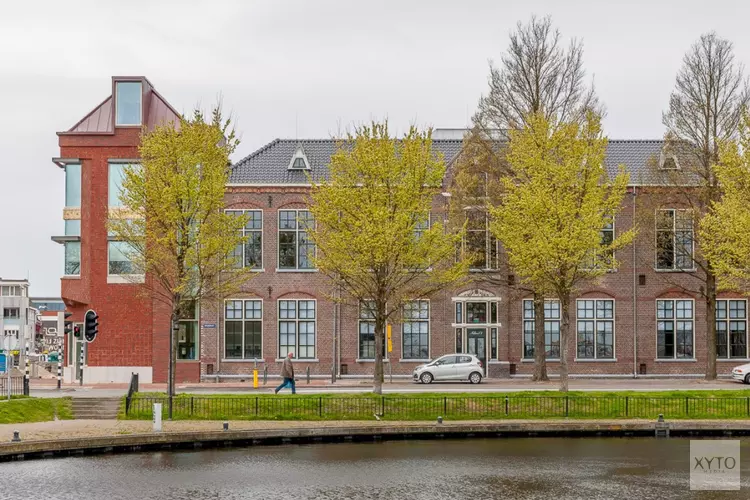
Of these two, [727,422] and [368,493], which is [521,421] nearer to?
[727,422]

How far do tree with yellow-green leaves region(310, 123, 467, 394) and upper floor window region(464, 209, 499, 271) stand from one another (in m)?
10.4

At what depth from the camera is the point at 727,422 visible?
29.8 m

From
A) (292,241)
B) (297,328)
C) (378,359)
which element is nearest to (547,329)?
(297,328)

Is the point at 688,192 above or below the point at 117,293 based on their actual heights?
above

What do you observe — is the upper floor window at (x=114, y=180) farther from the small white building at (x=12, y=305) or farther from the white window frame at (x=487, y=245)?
the small white building at (x=12, y=305)

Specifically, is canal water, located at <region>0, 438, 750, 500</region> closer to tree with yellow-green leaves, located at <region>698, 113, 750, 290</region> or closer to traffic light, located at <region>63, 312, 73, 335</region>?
tree with yellow-green leaves, located at <region>698, 113, 750, 290</region>

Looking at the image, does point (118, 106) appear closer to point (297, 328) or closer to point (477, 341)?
point (297, 328)

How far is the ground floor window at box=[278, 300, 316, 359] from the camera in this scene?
4912 cm

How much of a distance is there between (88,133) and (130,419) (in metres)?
20.9

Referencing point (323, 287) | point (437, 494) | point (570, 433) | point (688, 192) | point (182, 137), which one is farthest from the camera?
point (323, 287)

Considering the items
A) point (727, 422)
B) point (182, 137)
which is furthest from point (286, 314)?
point (727, 422)

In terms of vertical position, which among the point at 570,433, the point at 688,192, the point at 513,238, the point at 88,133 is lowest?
the point at 570,433

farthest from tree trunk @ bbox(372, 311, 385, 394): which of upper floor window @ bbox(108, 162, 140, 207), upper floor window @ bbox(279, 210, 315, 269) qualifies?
upper floor window @ bbox(108, 162, 140, 207)

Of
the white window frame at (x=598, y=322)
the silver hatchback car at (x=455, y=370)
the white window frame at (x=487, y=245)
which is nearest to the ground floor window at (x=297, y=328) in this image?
the silver hatchback car at (x=455, y=370)
